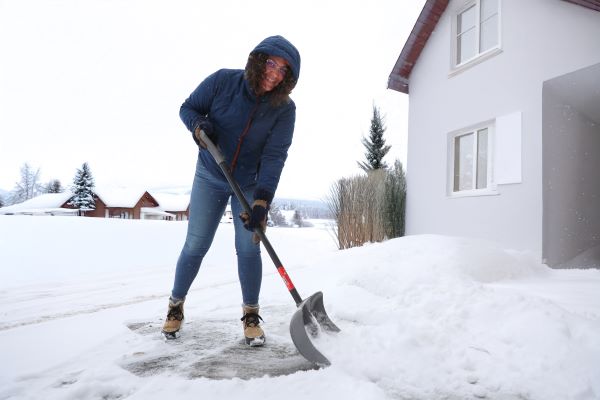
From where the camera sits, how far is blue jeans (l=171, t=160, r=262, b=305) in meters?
2.05

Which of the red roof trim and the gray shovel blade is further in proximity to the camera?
the red roof trim

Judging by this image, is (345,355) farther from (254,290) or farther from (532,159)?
(532,159)

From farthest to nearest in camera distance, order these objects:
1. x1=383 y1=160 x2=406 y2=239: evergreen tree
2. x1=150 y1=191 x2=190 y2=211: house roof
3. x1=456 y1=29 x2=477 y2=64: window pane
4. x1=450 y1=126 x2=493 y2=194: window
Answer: x1=150 y1=191 x2=190 y2=211: house roof → x1=383 y1=160 x2=406 y2=239: evergreen tree → x1=456 y1=29 x2=477 y2=64: window pane → x1=450 y1=126 x2=493 y2=194: window

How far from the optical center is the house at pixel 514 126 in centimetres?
452

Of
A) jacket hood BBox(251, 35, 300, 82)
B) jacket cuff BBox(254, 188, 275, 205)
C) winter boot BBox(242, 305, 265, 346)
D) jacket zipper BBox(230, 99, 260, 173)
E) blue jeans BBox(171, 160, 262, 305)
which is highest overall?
jacket hood BBox(251, 35, 300, 82)

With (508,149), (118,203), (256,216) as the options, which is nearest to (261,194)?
(256,216)

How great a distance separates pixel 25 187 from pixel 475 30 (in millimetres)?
56615

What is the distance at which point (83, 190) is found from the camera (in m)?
35.6

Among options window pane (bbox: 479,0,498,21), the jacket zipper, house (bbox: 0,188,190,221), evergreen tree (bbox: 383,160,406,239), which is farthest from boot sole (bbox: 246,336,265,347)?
house (bbox: 0,188,190,221)

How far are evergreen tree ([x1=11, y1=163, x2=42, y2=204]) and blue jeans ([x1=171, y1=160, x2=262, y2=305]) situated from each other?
56273mm

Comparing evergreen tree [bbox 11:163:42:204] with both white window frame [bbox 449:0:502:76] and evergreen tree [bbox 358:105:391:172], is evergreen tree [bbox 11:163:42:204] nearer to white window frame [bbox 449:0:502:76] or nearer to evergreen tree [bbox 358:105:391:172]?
evergreen tree [bbox 358:105:391:172]

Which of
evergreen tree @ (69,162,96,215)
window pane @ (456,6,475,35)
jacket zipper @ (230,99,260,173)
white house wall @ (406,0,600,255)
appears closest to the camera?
jacket zipper @ (230,99,260,173)

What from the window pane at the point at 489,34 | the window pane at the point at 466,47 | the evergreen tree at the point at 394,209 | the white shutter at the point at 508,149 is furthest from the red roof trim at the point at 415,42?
the white shutter at the point at 508,149

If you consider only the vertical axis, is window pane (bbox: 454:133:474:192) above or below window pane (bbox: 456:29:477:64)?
below
